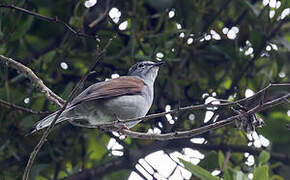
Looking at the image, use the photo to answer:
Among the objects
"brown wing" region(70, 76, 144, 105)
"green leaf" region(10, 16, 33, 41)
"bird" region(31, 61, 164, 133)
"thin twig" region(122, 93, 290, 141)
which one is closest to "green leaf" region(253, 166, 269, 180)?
"thin twig" region(122, 93, 290, 141)

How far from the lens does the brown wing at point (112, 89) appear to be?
4.65m

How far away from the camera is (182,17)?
5.27 metres

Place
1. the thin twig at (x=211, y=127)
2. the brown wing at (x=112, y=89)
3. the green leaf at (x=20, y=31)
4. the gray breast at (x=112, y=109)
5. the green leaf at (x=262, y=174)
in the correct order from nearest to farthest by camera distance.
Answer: the thin twig at (x=211, y=127) < the green leaf at (x=262, y=174) < the brown wing at (x=112, y=89) < the gray breast at (x=112, y=109) < the green leaf at (x=20, y=31)

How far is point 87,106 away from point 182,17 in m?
1.27

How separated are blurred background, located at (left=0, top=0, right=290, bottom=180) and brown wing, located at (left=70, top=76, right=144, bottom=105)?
0.15 m

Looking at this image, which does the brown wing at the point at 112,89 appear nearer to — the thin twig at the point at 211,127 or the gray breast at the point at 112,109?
the gray breast at the point at 112,109

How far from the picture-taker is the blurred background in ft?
16.0

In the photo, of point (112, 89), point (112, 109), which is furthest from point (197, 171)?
point (112, 89)

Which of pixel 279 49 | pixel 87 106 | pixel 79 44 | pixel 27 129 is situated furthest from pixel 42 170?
pixel 279 49

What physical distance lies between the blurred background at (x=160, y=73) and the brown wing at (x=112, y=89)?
15 centimetres

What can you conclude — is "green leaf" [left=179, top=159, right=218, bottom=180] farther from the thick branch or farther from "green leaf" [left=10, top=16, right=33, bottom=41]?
"green leaf" [left=10, top=16, right=33, bottom=41]

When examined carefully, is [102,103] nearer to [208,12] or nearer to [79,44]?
[79,44]

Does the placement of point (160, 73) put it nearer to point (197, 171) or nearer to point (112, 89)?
point (112, 89)

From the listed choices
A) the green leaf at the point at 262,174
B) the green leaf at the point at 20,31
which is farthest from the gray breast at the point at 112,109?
the green leaf at the point at 262,174
